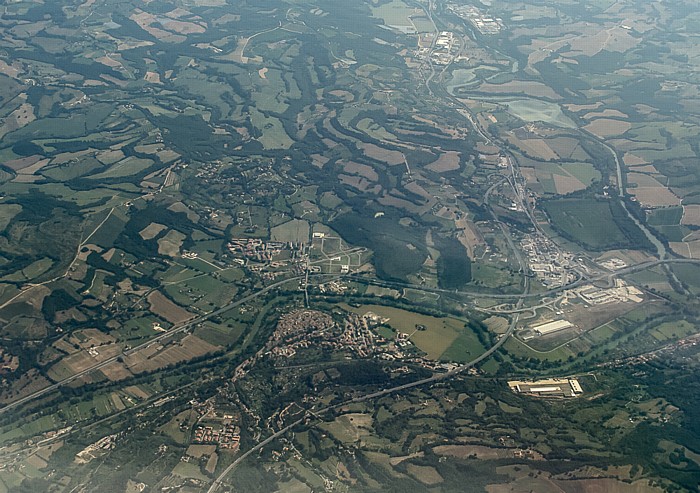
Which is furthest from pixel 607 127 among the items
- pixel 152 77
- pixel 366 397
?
pixel 152 77

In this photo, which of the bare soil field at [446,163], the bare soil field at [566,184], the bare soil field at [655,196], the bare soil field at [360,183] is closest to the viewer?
the bare soil field at [655,196]

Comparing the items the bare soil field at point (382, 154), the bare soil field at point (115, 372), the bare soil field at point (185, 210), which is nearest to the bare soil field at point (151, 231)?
the bare soil field at point (185, 210)

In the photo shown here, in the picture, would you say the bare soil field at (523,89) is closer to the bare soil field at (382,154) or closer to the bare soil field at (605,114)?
the bare soil field at (605,114)

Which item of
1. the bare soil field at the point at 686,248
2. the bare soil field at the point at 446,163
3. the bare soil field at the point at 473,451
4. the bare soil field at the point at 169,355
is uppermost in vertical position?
the bare soil field at the point at 686,248

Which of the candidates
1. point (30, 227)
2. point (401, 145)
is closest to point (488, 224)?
point (401, 145)

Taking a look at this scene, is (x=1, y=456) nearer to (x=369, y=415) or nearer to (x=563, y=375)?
(x=369, y=415)

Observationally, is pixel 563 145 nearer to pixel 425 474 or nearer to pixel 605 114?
pixel 605 114
